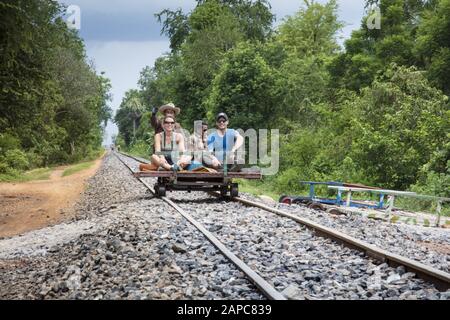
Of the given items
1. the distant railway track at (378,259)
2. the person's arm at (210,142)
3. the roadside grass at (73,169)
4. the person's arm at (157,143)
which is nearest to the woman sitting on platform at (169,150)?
the person's arm at (157,143)

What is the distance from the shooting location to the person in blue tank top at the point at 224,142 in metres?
12.2

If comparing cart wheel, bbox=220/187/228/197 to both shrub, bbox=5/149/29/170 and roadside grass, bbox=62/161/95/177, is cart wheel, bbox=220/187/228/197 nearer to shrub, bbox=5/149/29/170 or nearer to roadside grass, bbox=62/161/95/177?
shrub, bbox=5/149/29/170

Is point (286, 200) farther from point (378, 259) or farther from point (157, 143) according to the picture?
point (378, 259)

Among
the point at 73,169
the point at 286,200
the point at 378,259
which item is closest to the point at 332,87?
the point at 73,169

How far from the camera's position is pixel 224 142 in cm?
1226

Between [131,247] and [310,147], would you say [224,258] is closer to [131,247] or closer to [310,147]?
[131,247]

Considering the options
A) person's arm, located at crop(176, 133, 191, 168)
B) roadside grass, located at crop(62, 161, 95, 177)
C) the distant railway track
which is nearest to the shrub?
roadside grass, located at crop(62, 161, 95, 177)

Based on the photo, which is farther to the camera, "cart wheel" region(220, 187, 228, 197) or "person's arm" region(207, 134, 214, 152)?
"cart wheel" region(220, 187, 228, 197)

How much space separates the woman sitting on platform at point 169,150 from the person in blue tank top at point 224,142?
A: 65 centimetres

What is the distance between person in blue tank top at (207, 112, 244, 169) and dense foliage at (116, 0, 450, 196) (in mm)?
5458

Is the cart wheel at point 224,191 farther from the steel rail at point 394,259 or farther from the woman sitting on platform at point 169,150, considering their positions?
the steel rail at point 394,259

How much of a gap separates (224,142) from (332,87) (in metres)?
22.7

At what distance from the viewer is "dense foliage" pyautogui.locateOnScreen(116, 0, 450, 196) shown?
17.2 meters
